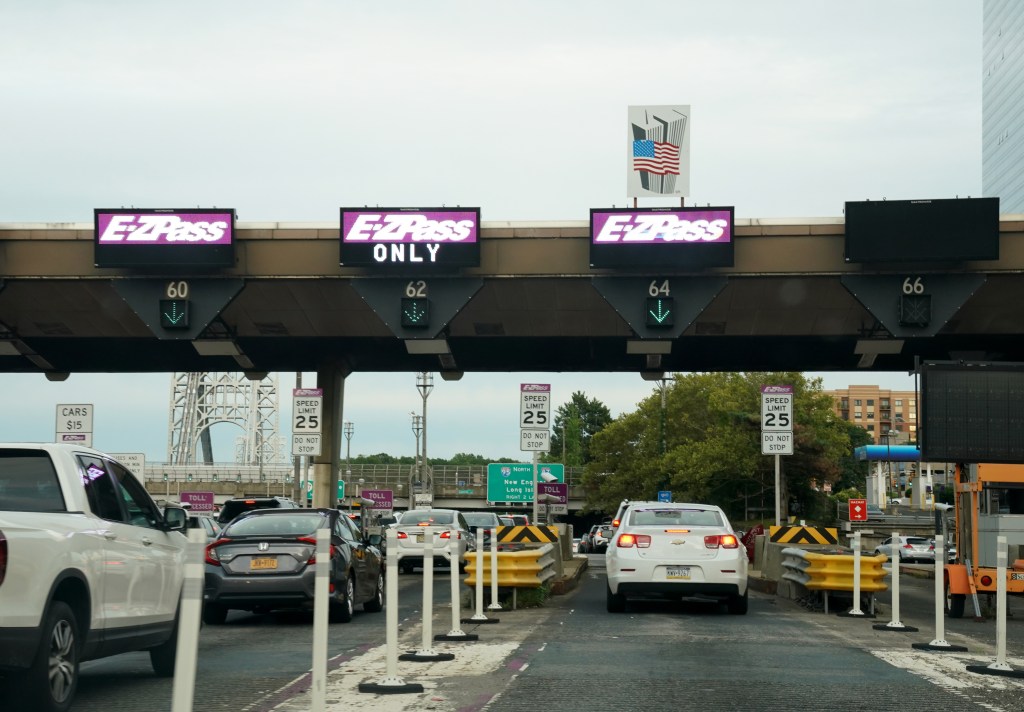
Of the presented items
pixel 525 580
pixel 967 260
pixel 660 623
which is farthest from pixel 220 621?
pixel 967 260

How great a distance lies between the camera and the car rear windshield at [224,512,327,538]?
17.1 meters

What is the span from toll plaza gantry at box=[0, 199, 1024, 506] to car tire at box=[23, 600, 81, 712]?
17.2m

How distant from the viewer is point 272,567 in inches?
656

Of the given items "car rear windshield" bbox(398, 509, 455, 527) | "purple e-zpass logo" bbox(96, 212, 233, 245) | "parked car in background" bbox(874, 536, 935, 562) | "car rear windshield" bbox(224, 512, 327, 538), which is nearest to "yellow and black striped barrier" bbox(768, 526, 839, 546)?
"car rear windshield" bbox(398, 509, 455, 527)

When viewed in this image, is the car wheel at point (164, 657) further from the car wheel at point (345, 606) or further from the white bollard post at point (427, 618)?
the car wheel at point (345, 606)

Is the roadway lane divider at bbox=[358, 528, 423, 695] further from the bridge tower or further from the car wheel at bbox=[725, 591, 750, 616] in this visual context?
the bridge tower

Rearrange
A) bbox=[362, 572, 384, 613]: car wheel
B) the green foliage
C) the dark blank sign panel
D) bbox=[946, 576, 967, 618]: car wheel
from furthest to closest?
the green foliage
bbox=[362, 572, 384, 613]: car wheel
the dark blank sign panel
bbox=[946, 576, 967, 618]: car wheel

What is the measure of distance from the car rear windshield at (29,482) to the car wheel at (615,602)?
10.3 meters

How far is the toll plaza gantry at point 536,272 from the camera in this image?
2538 cm

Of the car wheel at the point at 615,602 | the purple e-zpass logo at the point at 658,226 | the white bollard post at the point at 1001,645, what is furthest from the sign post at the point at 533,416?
the white bollard post at the point at 1001,645

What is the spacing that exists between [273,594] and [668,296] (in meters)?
11.9

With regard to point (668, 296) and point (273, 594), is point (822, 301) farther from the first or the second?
point (273, 594)

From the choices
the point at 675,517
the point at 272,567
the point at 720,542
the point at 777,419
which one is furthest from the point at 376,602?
the point at 777,419

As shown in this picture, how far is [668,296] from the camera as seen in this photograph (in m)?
26.0
